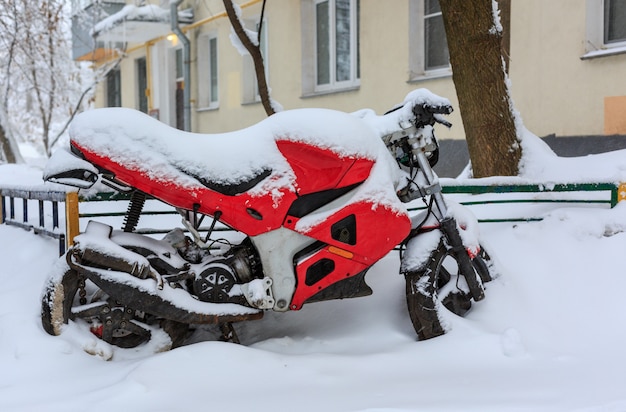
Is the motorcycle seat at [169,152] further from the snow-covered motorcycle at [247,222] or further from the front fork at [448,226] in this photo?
the front fork at [448,226]

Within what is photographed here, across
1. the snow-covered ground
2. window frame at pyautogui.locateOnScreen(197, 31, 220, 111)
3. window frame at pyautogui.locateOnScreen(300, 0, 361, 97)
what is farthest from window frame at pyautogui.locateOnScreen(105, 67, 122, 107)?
the snow-covered ground

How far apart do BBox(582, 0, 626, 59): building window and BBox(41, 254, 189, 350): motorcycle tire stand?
515 centimetres

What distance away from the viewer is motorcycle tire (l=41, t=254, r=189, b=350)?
315 centimetres

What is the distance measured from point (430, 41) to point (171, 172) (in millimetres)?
6455

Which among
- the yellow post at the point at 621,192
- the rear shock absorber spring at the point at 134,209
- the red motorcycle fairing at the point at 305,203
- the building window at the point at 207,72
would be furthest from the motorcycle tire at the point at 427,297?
the building window at the point at 207,72

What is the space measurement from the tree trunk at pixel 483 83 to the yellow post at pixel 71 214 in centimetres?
277

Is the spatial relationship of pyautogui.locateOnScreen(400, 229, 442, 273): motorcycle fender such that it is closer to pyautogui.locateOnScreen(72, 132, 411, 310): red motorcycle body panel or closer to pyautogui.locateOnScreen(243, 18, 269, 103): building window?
pyautogui.locateOnScreen(72, 132, 411, 310): red motorcycle body panel

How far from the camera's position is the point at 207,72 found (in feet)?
47.0

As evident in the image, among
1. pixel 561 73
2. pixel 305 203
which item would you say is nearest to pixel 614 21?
pixel 561 73

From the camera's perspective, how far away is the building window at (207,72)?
46.6 feet

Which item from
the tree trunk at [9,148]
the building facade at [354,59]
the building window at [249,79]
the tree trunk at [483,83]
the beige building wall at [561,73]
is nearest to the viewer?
the tree trunk at [483,83]

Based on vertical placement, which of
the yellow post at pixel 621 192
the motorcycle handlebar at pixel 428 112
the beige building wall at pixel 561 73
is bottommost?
the yellow post at pixel 621 192

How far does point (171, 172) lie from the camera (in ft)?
10.2

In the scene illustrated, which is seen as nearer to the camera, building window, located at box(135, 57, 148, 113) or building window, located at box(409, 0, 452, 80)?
building window, located at box(409, 0, 452, 80)
